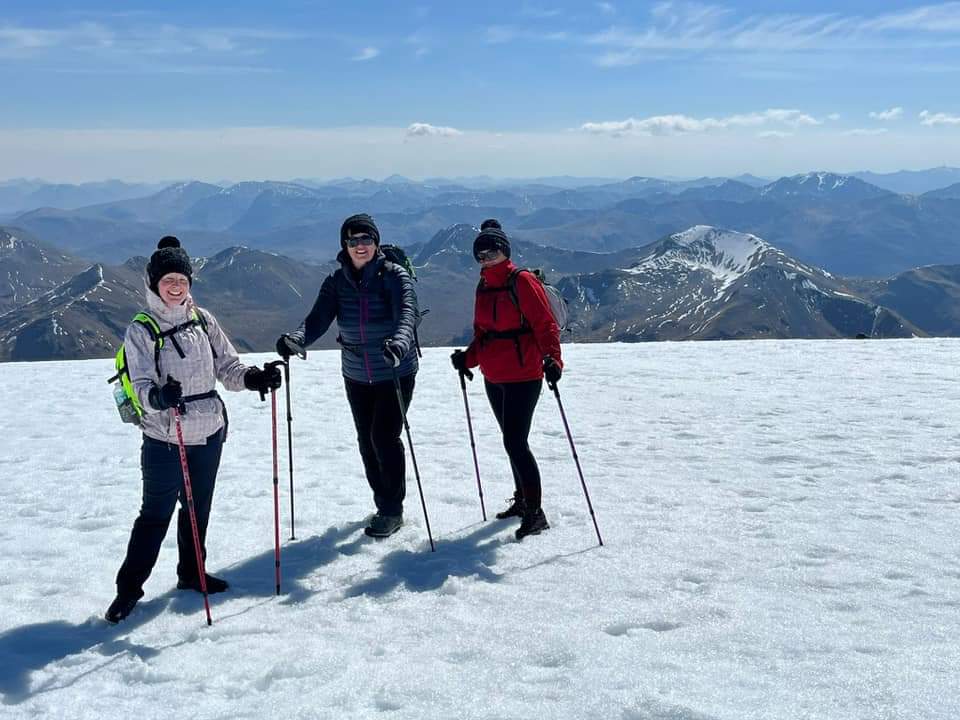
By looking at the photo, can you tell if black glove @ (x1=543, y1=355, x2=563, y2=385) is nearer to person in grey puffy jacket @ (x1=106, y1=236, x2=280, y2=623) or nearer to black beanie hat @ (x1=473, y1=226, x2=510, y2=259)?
black beanie hat @ (x1=473, y1=226, x2=510, y2=259)

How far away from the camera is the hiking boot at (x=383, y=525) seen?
25.9 feet

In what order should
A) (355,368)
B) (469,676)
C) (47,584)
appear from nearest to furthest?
(469,676) < (47,584) < (355,368)

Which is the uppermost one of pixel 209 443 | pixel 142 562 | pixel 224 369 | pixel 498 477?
pixel 224 369

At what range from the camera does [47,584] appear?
6.81 m

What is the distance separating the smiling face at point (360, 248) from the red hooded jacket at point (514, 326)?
47.0 inches

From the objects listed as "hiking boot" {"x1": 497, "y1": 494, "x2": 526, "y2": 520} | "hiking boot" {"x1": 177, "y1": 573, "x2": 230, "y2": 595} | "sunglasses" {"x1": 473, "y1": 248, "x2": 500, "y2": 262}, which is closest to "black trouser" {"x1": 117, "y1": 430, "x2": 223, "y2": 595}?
"hiking boot" {"x1": 177, "y1": 573, "x2": 230, "y2": 595}

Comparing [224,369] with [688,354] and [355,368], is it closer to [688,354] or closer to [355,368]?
[355,368]

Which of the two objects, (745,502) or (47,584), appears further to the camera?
(745,502)

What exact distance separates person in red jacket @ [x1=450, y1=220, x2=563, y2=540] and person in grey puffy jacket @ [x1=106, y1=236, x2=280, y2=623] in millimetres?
2282

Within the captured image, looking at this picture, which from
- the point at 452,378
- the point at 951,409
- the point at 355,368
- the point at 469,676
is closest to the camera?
the point at 469,676

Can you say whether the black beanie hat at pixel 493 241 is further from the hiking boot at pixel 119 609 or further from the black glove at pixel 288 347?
the hiking boot at pixel 119 609

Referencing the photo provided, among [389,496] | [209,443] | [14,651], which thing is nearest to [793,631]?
[389,496]

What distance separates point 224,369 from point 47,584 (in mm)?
2830

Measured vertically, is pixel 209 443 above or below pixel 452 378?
above
